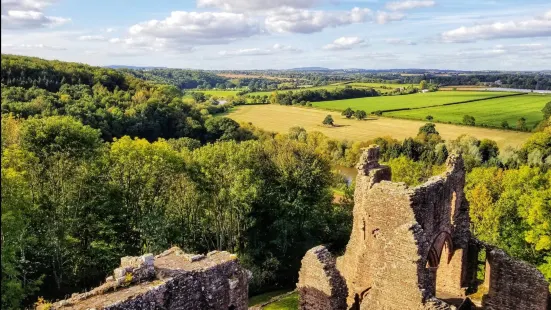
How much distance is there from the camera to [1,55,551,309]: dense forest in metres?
25.8

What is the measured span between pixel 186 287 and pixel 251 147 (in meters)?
25.3

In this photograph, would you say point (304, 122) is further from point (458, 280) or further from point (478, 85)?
point (478, 85)

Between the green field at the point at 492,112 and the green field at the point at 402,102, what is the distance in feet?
20.3

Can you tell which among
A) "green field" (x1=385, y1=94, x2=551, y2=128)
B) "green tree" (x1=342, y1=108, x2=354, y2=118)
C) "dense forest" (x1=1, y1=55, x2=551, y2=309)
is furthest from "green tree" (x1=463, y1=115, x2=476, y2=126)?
"dense forest" (x1=1, y1=55, x2=551, y2=309)

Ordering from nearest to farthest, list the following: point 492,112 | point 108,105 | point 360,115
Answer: point 108,105 < point 492,112 < point 360,115

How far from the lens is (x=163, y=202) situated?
3212 cm

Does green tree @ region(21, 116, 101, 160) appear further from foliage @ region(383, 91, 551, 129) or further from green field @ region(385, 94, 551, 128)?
green field @ region(385, 94, 551, 128)

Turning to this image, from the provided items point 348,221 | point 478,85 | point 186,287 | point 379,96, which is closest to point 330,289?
point 186,287

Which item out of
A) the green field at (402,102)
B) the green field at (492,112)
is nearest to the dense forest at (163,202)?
the green field at (492,112)

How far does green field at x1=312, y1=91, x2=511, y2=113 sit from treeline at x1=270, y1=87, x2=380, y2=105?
3918 mm

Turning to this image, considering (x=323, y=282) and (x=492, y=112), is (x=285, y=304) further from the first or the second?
(x=492, y=112)

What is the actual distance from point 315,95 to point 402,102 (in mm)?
23577

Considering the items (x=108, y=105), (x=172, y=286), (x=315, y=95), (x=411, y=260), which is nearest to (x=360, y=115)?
(x=315, y=95)

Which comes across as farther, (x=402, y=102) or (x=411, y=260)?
(x=402, y=102)
